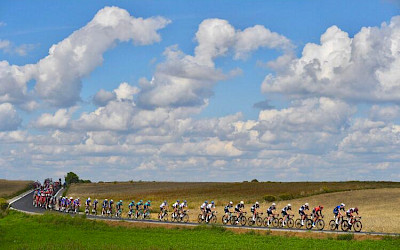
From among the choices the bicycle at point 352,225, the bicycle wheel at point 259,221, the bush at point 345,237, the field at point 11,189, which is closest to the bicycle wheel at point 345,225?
the bicycle at point 352,225

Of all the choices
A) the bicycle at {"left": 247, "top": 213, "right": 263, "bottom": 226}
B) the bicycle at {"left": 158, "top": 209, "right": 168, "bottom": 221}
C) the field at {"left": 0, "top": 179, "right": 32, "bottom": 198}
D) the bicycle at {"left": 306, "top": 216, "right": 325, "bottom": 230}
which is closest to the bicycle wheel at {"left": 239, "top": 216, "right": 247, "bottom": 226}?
the bicycle at {"left": 247, "top": 213, "right": 263, "bottom": 226}

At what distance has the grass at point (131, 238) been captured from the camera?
137 ft

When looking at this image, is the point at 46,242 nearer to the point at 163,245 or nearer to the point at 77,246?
the point at 77,246

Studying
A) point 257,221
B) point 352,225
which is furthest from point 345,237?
point 257,221

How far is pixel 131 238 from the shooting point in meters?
48.3

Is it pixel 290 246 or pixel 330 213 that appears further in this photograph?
pixel 330 213

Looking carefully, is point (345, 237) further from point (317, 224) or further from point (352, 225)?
point (317, 224)

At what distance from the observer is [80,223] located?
194 ft

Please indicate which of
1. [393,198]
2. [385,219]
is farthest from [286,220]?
[393,198]

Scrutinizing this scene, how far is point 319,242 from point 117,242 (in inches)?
579

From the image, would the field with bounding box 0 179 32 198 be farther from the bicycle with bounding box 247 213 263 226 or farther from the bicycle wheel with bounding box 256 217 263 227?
the bicycle wheel with bounding box 256 217 263 227

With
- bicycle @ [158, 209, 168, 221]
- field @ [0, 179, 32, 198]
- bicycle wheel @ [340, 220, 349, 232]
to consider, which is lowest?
A: bicycle wheel @ [340, 220, 349, 232]

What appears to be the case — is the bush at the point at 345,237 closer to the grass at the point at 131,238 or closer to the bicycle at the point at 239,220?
the grass at the point at 131,238

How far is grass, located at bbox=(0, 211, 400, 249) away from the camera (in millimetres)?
41688
